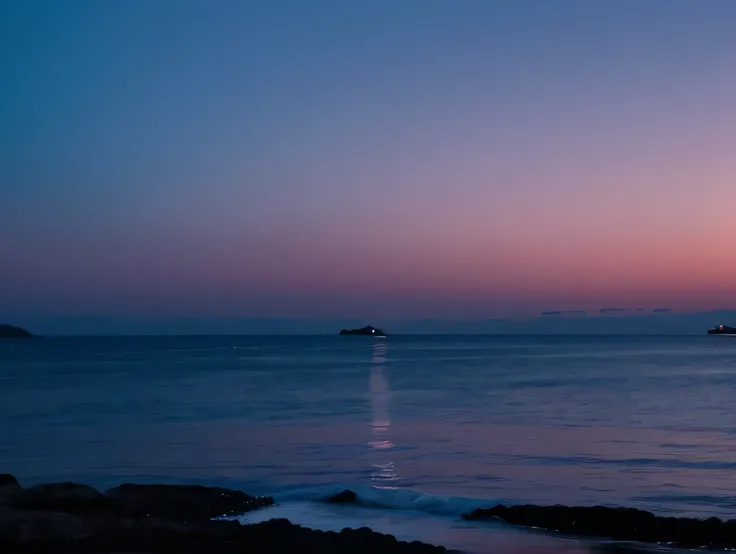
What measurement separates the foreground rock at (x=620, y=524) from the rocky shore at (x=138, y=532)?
357cm

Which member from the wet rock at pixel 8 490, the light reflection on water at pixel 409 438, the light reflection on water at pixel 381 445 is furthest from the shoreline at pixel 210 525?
the light reflection on water at pixel 381 445

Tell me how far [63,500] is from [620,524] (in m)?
10.8

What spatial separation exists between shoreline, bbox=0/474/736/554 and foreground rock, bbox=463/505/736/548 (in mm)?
18

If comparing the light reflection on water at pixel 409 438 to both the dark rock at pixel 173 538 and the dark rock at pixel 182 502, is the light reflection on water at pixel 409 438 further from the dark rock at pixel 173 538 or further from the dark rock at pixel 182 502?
the dark rock at pixel 173 538

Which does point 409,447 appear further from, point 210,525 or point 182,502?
point 210,525

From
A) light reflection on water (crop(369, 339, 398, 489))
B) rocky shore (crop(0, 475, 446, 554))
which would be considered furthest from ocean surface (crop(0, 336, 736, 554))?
rocky shore (crop(0, 475, 446, 554))

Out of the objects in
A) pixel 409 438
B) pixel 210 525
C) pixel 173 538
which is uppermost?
pixel 173 538

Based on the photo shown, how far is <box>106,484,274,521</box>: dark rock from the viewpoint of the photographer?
16.1 m

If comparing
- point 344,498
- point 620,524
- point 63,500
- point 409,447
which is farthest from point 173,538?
point 409,447

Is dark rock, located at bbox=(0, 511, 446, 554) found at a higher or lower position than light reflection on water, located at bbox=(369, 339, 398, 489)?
higher

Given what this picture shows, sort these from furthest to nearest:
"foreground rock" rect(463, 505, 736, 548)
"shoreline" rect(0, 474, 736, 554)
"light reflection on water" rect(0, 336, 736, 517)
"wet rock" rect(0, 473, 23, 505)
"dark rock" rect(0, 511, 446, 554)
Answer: "light reflection on water" rect(0, 336, 736, 517) → "wet rock" rect(0, 473, 23, 505) → "foreground rock" rect(463, 505, 736, 548) → "shoreline" rect(0, 474, 736, 554) → "dark rock" rect(0, 511, 446, 554)

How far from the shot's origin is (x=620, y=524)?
15.2 m

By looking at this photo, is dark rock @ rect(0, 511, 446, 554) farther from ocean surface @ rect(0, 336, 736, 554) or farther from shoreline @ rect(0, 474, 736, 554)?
ocean surface @ rect(0, 336, 736, 554)

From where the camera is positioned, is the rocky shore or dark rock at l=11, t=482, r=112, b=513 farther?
dark rock at l=11, t=482, r=112, b=513
